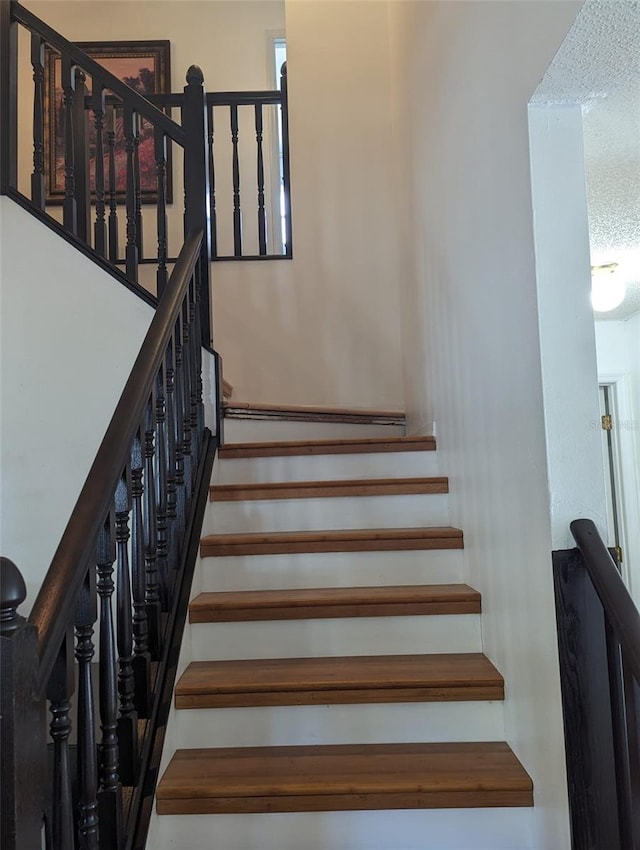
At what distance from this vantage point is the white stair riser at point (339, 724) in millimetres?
1707

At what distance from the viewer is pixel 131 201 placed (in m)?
2.52

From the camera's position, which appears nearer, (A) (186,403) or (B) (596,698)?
(B) (596,698)

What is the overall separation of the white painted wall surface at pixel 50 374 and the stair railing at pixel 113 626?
0.36m

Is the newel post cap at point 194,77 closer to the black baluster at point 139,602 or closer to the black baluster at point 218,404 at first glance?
the black baluster at point 218,404

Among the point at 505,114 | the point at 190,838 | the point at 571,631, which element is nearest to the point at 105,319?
the point at 505,114

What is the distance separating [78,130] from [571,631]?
2633mm

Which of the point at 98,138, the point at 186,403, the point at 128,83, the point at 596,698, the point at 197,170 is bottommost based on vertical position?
the point at 596,698

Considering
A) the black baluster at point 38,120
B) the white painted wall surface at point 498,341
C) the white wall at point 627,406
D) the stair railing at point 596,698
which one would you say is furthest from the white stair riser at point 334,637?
the white wall at point 627,406

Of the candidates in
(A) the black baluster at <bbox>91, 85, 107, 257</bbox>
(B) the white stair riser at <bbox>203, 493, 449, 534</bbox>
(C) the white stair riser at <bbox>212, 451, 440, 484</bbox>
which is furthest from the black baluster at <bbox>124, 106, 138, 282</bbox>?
(B) the white stair riser at <bbox>203, 493, 449, 534</bbox>

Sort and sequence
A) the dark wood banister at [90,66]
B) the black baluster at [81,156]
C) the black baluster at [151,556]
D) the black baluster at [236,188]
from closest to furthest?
1. the black baluster at [151,556]
2. the dark wood banister at [90,66]
3. the black baluster at [81,156]
4. the black baluster at [236,188]

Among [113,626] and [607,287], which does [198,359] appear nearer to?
[113,626]

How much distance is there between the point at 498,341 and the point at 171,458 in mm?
1036

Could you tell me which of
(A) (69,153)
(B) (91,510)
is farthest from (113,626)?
(A) (69,153)

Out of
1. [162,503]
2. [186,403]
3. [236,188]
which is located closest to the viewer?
[162,503]
